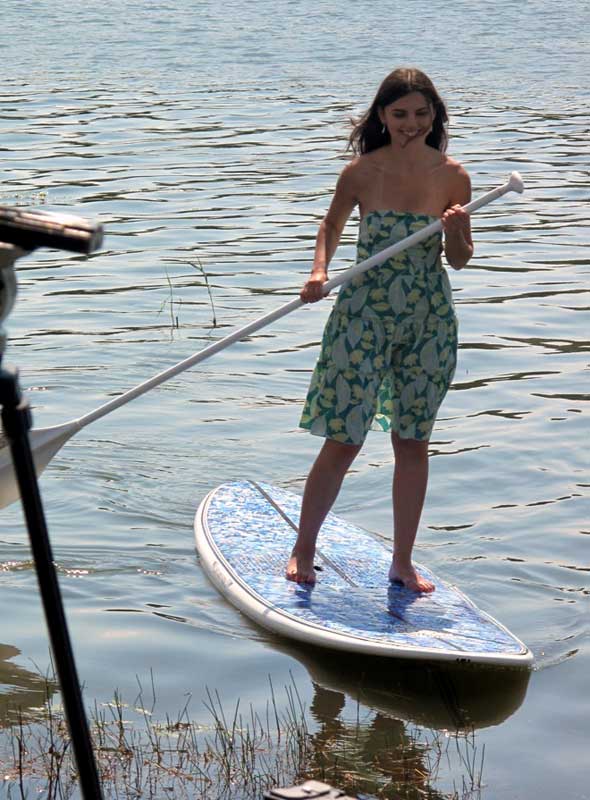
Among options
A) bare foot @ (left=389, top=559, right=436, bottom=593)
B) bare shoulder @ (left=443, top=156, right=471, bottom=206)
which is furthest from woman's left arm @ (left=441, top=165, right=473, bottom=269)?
bare foot @ (left=389, top=559, right=436, bottom=593)

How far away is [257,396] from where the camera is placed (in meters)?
8.27

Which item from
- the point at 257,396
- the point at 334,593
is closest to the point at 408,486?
the point at 334,593

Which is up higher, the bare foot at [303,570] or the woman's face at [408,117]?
the woman's face at [408,117]

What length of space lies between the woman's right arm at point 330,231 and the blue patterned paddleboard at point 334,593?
3.61 ft

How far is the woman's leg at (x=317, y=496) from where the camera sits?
522 cm

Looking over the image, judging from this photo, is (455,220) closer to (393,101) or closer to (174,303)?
(393,101)

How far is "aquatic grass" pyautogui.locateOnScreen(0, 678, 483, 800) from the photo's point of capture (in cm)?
397

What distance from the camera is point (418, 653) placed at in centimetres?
468

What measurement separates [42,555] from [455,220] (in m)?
3.19

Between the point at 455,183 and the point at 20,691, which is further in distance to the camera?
the point at 455,183

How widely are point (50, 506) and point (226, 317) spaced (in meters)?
3.61

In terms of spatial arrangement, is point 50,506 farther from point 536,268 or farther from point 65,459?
point 536,268

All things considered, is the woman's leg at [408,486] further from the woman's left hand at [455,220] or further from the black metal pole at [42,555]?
the black metal pole at [42,555]

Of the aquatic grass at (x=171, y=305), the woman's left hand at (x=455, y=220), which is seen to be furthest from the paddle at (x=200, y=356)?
the aquatic grass at (x=171, y=305)
